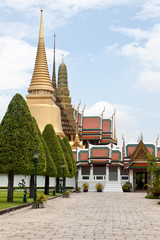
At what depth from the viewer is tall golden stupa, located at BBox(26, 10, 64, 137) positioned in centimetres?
7244

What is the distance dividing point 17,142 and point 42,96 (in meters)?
47.9

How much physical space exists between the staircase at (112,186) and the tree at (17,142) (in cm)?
2946

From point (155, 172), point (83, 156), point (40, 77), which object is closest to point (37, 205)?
point (155, 172)

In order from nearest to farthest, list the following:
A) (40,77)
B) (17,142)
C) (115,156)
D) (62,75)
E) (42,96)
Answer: (17,142) → (115,156) → (40,77) → (42,96) → (62,75)

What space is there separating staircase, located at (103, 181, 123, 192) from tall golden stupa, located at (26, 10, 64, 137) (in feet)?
64.2

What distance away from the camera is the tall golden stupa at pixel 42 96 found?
7244 cm

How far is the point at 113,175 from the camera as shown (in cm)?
5641

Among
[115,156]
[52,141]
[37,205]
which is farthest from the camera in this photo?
[115,156]

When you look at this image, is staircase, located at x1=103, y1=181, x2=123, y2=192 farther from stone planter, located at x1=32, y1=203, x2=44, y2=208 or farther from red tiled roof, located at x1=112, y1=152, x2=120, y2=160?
stone planter, located at x1=32, y1=203, x2=44, y2=208

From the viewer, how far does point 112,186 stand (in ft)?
180

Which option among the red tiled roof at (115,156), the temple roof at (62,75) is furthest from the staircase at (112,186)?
the temple roof at (62,75)

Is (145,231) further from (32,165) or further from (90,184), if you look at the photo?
(90,184)

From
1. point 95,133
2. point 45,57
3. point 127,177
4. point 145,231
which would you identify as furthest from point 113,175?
point 145,231

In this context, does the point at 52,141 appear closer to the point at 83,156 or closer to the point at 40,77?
the point at 83,156
